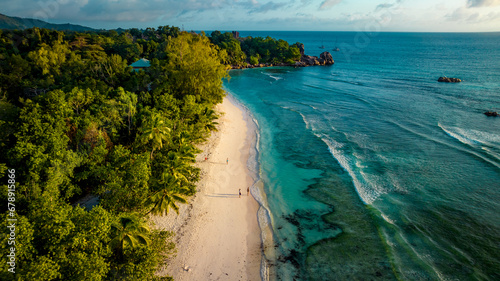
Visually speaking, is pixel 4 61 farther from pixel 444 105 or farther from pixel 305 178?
pixel 444 105

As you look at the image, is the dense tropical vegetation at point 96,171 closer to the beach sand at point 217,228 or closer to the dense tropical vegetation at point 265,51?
the beach sand at point 217,228

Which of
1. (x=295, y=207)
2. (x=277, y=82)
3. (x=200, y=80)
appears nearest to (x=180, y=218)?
(x=295, y=207)

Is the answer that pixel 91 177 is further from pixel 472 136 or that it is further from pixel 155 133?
pixel 472 136

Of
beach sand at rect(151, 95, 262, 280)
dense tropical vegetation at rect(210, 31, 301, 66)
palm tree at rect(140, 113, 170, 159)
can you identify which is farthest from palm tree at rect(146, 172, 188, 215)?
dense tropical vegetation at rect(210, 31, 301, 66)

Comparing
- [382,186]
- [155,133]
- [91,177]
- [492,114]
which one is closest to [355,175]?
[382,186]

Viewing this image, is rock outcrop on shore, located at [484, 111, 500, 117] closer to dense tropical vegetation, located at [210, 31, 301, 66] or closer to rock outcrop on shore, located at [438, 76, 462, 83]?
rock outcrop on shore, located at [438, 76, 462, 83]

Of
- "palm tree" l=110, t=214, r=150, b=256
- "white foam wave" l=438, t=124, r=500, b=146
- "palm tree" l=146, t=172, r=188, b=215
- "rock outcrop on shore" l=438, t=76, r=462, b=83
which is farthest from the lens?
"rock outcrop on shore" l=438, t=76, r=462, b=83

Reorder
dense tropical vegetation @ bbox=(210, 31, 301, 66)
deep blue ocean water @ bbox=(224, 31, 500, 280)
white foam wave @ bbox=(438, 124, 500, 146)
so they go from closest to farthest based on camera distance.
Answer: deep blue ocean water @ bbox=(224, 31, 500, 280)
white foam wave @ bbox=(438, 124, 500, 146)
dense tropical vegetation @ bbox=(210, 31, 301, 66)
